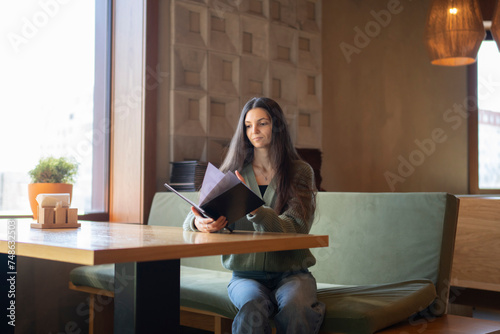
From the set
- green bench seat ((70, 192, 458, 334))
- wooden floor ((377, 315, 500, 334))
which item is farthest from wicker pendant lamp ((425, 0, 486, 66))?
wooden floor ((377, 315, 500, 334))

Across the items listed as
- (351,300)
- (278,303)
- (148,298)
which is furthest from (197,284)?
(148,298)

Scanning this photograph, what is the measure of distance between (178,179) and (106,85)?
2.72 feet

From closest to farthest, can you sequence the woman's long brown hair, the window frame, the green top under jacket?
the green top under jacket, the woman's long brown hair, the window frame

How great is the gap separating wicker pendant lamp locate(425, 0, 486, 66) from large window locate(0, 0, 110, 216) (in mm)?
2120

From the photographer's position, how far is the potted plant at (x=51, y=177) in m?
2.61

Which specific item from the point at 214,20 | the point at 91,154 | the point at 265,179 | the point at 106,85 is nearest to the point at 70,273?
the point at 91,154

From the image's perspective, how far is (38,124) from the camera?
3.28m

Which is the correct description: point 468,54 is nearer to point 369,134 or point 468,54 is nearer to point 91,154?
point 369,134

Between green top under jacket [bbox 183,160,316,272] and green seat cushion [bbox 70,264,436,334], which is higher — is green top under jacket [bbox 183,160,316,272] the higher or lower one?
the higher one

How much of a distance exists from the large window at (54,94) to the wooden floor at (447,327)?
219 cm

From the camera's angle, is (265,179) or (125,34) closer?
(265,179)

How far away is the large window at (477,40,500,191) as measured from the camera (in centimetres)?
585

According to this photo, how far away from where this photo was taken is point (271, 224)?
1.93 m

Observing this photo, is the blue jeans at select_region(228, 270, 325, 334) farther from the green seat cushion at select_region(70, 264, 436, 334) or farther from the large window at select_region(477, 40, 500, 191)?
the large window at select_region(477, 40, 500, 191)
